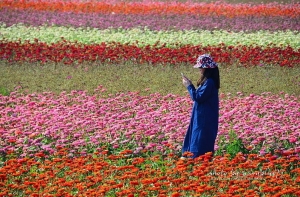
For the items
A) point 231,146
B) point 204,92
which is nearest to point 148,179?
point 204,92

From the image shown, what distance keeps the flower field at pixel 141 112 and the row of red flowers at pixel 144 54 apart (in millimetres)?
32

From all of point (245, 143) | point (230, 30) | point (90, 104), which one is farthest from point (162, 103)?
point (230, 30)

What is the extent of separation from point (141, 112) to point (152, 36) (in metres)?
9.16

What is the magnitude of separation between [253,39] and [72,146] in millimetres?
9766

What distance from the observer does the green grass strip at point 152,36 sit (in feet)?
56.1

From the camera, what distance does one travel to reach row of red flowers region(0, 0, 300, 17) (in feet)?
73.4

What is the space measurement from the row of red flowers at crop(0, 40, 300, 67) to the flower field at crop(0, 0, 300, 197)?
3cm

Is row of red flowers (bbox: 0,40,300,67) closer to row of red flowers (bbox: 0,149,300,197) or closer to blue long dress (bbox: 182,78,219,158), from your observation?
blue long dress (bbox: 182,78,219,158)

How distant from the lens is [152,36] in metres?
18.1

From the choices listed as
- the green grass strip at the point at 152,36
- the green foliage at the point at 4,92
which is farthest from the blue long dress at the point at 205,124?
the green grass strip at the point at 152,36

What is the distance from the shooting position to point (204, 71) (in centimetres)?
756

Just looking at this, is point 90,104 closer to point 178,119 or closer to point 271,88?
point 178,119

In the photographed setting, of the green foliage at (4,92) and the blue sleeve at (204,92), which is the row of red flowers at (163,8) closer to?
the green foliage at (4,92)

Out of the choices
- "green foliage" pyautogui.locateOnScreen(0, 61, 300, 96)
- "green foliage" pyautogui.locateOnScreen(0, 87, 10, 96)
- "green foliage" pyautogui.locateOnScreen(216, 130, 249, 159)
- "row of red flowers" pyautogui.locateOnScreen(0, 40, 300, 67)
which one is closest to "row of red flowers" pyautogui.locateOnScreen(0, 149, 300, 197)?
"green foliage" pyautogui.locateOnScreen(216, 130, 249, 159)
